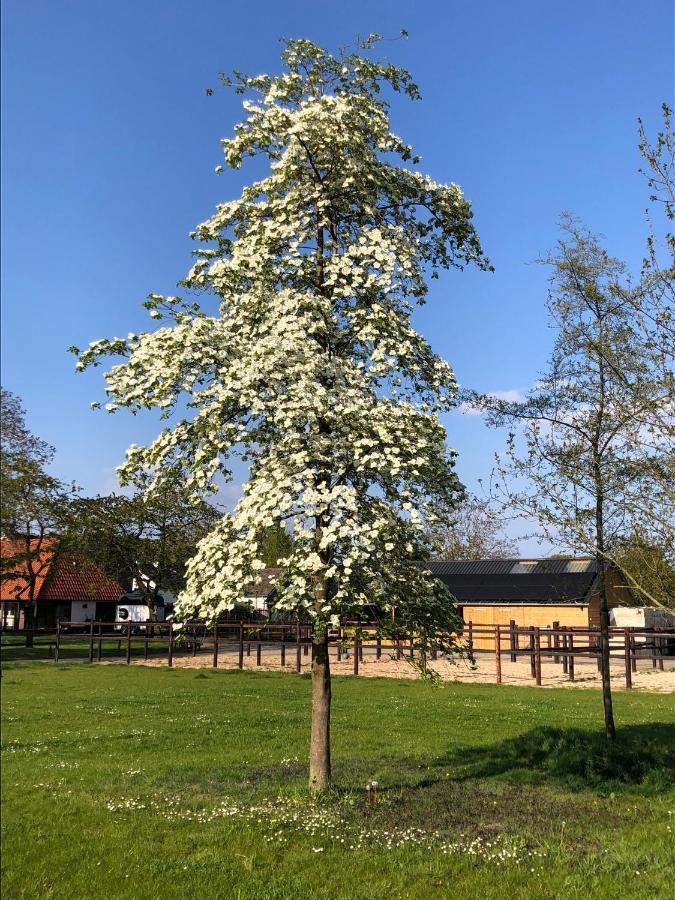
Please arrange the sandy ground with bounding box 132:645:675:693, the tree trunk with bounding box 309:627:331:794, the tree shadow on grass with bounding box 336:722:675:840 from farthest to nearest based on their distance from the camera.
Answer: the sandy ground with bounding box 132:645:675:693
the tree trunk with bounding box 309:627:331:794
the tree shadow on grass with bounding box 336:722:675:840

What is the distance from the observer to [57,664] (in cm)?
3045

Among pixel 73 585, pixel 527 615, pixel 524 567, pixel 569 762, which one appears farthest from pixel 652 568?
pixel 73 585

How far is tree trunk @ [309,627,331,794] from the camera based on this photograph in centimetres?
920

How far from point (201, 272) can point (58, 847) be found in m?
6.88

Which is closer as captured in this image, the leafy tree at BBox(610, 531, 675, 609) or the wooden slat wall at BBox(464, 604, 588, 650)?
the leafy tree at BBox(610, 531, 675, 609)

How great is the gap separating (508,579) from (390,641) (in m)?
32.2

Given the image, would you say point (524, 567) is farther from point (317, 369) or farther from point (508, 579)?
point (317, 369)

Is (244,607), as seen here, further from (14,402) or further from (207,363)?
(14,402)

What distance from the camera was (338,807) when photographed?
8531mm

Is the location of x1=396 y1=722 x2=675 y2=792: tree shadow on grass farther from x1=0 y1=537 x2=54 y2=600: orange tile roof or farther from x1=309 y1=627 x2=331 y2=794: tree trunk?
x1=0 y1=537 x2=54 y2=600: orange tile roof

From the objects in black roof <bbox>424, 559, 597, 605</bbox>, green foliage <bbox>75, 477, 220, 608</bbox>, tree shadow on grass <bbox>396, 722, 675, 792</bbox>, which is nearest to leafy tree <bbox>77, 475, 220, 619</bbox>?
green foliage <bbox>75, 477, 220, 608</bbox>

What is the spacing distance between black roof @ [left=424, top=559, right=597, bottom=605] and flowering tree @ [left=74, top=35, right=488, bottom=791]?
3126 centimetres

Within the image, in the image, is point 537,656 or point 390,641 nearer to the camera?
point 390,641

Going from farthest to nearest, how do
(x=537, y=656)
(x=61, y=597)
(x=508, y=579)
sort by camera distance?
1. (x=61, y=597)
2. (x=508, y=579)
3. (x=537, y=656)
